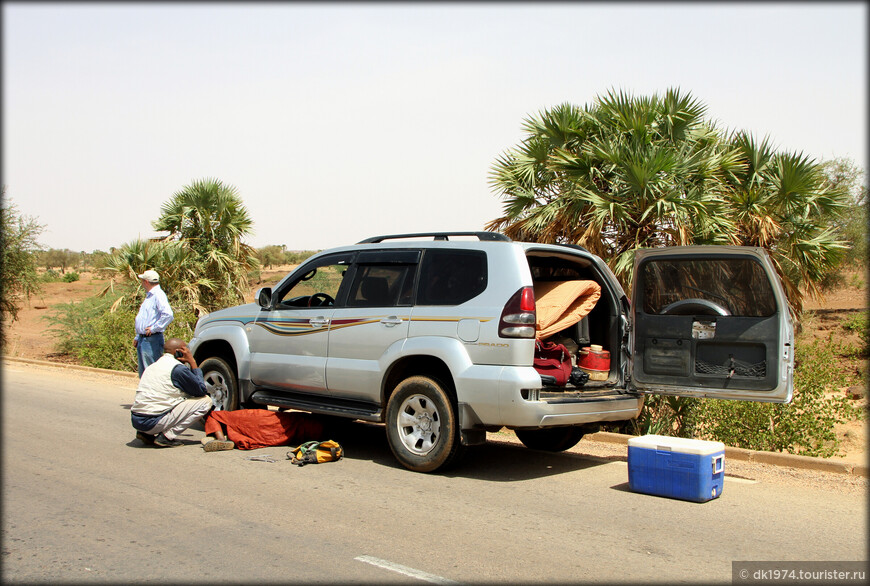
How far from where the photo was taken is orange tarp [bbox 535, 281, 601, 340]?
7645 mm

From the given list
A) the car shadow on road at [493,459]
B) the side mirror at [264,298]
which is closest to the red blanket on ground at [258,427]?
the car shadow on road at [493,459]

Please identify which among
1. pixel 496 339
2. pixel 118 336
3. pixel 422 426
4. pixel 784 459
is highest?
pixel 496 339

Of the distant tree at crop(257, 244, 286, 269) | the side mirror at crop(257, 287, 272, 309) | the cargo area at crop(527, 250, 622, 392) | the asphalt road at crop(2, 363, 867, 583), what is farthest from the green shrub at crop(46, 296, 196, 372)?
the distant tree at crop(257, 244, 286, 269)

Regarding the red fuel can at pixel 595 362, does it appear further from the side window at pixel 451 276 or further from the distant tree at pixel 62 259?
the distant tree at pixel 62 259

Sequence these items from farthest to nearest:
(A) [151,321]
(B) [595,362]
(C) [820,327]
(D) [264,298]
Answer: (C) [820,327] → (A) [151,321] → (D) [264,298] → (B) [595,362]

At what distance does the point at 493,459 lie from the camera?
27.8ft

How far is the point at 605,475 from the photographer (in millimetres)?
7719

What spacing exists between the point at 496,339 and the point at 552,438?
2.24 m

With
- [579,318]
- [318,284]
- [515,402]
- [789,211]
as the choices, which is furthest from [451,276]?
[789,211]

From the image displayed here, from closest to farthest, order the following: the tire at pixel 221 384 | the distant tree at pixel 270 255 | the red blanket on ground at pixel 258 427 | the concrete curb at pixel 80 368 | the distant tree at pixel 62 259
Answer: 1. the red blanket on ground at pixel 258 427
2. the tire at pixel 221 384
3. the concrete curb at pixel 80 368
4. the distant tree at pixel 270 255
5. the distant tree at pixel 62 259

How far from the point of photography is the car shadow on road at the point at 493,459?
7.75 m

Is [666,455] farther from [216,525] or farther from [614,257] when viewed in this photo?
[614,257]

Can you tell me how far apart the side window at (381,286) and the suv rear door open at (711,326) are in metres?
2.31

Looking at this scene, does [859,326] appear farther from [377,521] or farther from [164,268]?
[377,521]
